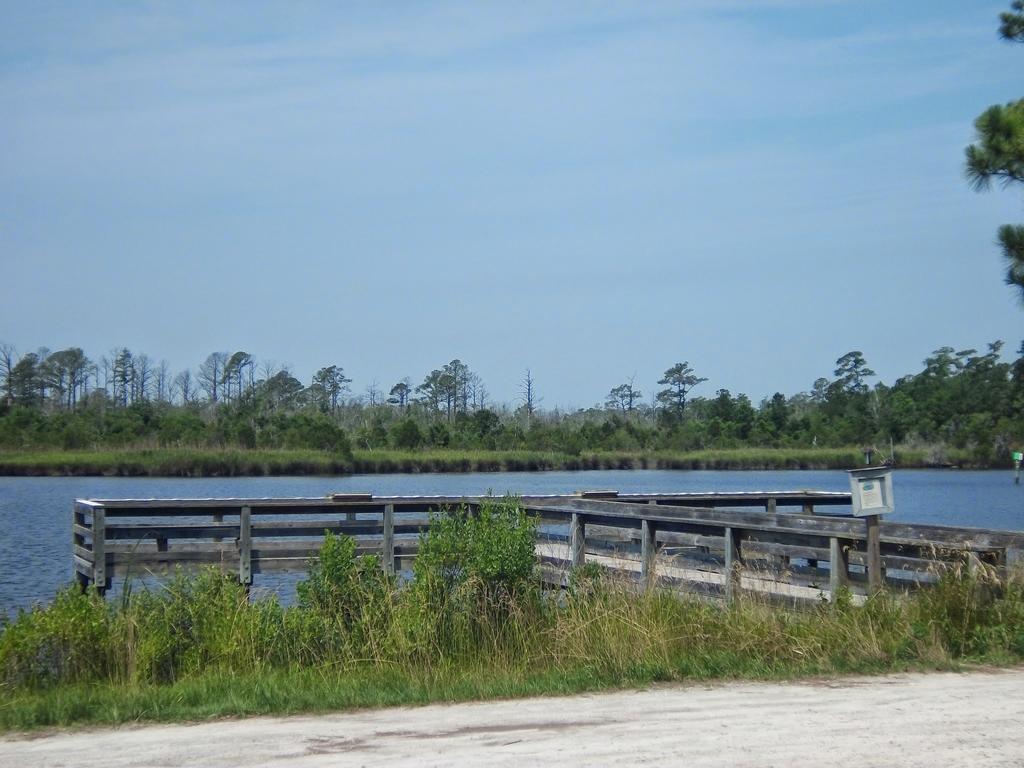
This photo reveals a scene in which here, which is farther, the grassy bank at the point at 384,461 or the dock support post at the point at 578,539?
the grassy bank at the point at 384,461

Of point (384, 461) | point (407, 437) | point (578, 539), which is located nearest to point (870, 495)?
point (578, 539)

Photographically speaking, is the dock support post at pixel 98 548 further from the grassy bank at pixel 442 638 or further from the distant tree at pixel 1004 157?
the distant tree at pixel 1004 157

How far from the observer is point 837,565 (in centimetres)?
1191

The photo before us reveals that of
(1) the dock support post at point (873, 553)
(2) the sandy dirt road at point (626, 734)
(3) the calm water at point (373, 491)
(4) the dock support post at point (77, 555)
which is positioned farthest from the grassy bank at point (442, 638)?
(4) the dock support post at point (77, 555)

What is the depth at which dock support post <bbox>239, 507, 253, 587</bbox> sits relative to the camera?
17406 millimetres

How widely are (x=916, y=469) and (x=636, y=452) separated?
17.8 meters

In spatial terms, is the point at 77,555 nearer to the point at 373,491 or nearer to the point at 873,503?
the point at 873,503

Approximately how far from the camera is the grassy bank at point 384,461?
59188mm

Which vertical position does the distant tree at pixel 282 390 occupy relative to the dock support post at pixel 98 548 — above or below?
above

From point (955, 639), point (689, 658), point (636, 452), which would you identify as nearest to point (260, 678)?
point (689, 658)

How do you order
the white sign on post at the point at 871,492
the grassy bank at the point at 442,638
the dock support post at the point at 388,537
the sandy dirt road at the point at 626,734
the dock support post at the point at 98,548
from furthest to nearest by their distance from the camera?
1. the dock support post at the point at 388,537
2. the dock support post at the point at 98,548
3. the white sign on post at the point at 871,492
4. the grassy bank at the point at 442,638
5. the sandy dirt road at the point at 626,734

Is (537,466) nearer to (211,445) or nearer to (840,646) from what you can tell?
(211,445)

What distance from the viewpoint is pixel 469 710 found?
8938 millimetres

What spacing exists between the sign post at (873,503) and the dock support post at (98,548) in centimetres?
1093
